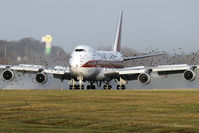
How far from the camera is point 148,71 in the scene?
3073 inches

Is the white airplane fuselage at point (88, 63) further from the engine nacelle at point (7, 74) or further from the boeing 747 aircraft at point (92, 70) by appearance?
the engine nacelle at point (7, 74)

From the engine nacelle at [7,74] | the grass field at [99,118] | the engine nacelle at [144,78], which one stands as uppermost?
the engine nacelle at [7,74]

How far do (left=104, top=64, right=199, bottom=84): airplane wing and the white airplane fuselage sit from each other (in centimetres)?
139

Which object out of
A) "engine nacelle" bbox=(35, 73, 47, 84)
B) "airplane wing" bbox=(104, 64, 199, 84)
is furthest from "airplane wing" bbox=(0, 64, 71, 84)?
"airplane wing" bbox=(104, 64, 199, 84)

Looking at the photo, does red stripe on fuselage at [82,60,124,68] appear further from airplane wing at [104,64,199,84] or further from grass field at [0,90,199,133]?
grass field at [0,90,199,133]

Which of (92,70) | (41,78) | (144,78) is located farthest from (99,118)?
(41,78)

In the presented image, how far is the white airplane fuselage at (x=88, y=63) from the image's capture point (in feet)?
258

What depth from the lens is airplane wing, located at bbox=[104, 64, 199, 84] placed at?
76.2 m

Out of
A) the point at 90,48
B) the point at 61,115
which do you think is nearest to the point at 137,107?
the point at 61,115

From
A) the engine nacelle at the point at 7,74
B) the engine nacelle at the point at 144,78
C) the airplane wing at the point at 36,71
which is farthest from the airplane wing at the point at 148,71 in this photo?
the engine nacelle at the point at 7,74

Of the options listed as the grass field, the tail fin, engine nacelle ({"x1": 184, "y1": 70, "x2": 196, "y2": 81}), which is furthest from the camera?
the tail fin

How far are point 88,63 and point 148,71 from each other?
7.52 m

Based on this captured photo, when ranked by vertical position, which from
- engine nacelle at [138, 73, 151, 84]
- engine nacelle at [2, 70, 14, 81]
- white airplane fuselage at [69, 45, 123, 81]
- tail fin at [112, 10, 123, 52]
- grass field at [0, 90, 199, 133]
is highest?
tail fin at [112, 10, 123, 52]

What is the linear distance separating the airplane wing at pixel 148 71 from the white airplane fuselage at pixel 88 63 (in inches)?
54.9
